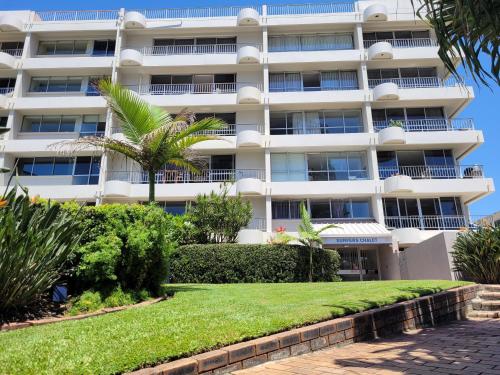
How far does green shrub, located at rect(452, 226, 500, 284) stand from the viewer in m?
11.6

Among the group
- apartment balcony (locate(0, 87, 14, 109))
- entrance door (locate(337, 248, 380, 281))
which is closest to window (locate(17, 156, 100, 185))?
apartment balcony (locate(0, 87, 14, 109))

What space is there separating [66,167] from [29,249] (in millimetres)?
26141

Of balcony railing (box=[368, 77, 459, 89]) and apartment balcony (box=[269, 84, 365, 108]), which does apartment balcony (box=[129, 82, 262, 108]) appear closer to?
apartment balcony (box=[269, 84, 365, 108])

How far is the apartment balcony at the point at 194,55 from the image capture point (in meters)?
30.3

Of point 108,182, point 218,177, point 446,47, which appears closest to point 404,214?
point 218,177

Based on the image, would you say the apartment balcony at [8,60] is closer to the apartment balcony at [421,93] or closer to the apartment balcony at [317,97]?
the apartment balcony at [317,97]

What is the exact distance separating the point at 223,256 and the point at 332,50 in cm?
2244

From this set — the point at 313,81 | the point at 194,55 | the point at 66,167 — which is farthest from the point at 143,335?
the point at 313,81

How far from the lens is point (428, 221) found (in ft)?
90.8

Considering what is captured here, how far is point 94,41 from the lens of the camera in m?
33.2

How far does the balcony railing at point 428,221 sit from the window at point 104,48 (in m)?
27.7

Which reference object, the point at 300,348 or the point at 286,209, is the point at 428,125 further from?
the point at 300,348

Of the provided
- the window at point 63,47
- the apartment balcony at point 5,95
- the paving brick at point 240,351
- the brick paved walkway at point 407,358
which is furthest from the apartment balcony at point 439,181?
the apartment balcony at point 5,95

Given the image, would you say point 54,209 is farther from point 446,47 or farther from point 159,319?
point 446,47
